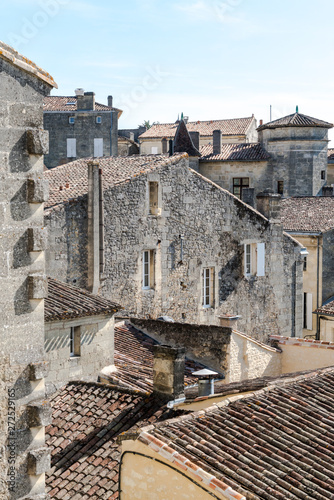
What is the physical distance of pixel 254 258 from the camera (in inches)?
945

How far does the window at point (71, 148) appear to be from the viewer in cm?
4488

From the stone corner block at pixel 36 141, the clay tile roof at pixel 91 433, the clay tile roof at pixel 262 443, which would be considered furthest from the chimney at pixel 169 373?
the stone corner block at pixel 36 141

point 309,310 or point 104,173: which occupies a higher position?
point 104,173

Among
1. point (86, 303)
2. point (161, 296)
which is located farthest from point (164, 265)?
point (86, 303)

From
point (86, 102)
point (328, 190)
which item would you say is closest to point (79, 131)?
point (86, 102)

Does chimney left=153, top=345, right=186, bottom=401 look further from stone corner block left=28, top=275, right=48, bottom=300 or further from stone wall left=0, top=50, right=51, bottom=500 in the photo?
stone corner block left=28, top=275, right=48, bottom=300

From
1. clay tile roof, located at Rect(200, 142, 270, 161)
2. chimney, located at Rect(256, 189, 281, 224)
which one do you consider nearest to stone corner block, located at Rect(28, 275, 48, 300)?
chimney, located at Rect(256, 189, 281, 224)

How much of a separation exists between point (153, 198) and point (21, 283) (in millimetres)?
13200

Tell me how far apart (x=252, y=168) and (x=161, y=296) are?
64.1 ft

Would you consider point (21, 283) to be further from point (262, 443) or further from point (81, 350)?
point (81, 350)

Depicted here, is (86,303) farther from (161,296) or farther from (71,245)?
(161,296)

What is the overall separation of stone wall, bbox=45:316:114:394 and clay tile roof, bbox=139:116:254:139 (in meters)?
36.2

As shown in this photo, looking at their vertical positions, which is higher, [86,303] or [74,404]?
[86,303]

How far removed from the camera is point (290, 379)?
37.2 feet
